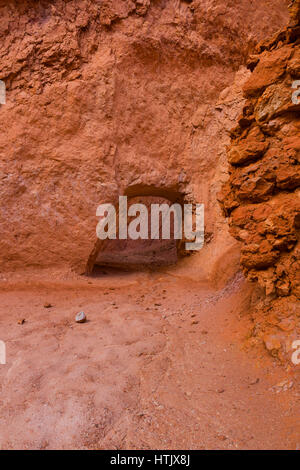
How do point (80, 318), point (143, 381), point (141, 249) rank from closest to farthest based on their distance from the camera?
point (143, 381) → point (80, 318) → point (141, 249)

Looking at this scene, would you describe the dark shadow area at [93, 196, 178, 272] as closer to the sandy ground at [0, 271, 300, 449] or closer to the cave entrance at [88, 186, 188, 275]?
the cave entrance at [88, 186, 188, 275]

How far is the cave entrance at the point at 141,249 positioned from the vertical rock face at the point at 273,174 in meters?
2.65

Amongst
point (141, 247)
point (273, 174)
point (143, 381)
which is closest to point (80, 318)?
point (143, 381)

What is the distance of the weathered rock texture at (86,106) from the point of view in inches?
159

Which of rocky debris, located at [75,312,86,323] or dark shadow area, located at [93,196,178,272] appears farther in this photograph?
dark shadow area, located at [93,196,178,272]

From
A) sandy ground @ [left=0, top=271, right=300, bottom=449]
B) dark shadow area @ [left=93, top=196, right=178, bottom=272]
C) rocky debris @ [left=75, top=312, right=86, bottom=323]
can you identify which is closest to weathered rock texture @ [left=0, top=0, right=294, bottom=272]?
sandy ground @ [left=0, top=271, right=300, bottom=449]

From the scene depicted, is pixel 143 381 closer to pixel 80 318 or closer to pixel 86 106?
pixel 80 318

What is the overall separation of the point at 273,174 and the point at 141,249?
681 cm

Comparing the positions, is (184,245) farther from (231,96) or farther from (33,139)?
(33,139)

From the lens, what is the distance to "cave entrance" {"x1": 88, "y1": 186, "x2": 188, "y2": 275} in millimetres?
5071

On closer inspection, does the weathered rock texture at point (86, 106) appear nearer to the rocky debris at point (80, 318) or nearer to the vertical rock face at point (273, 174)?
the rocky debris at point (80, 318)

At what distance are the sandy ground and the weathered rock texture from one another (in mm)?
1490

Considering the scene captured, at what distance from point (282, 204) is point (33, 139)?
11.4 feet

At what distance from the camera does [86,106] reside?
4148mm
